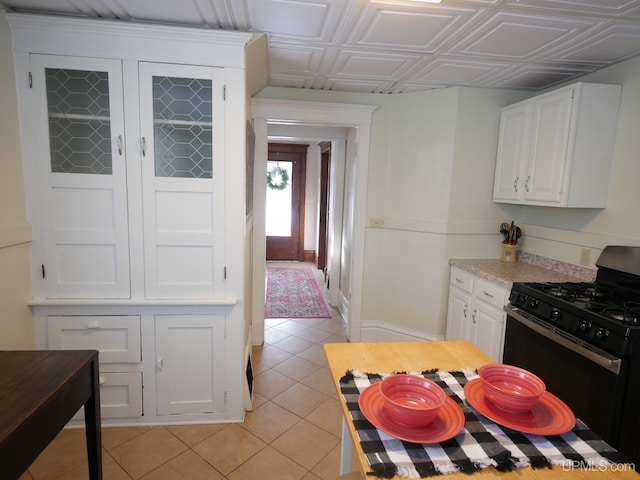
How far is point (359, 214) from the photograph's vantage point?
3.46 metres

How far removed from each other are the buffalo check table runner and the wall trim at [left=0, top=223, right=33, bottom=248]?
1933 mm

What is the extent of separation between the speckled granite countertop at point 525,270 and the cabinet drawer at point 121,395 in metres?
2.43

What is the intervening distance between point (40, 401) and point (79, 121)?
1.55 metres

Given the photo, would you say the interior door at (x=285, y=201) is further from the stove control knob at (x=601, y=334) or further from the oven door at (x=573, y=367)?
the stove control knob at (x=601, y=334)

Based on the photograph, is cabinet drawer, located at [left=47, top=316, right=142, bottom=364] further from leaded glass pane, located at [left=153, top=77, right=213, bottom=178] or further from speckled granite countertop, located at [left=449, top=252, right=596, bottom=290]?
speckled granite countertop, located at [left=449, top=252, right=596, bottom=290]

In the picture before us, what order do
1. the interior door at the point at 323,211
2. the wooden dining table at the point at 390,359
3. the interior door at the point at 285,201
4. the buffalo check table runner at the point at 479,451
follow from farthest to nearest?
the interior door at the point at 285,201 → the interior door at the point at 323,211 → the wooden dining table at the point at 390,359 → the buffalo check table runner at the point at 479,451

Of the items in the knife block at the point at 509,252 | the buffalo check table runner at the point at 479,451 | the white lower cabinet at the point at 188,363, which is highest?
the knife block at the point at 509,252

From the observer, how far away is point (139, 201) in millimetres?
2090

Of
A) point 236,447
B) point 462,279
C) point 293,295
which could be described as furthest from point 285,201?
point 236,447

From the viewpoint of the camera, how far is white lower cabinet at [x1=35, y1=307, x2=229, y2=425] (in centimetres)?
213

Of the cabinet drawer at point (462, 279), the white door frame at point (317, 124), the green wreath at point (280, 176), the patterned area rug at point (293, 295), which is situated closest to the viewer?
the cabinet drawer at point (462, 279)

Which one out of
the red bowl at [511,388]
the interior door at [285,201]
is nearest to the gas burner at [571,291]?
the red bowl at [511,388]

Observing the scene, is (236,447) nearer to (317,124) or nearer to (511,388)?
(511,388)

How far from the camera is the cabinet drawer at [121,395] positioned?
2.19 m
